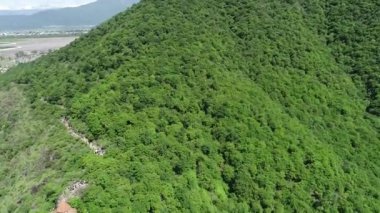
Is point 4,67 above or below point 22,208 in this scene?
below

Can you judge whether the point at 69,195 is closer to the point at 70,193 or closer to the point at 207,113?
the point at 70,193

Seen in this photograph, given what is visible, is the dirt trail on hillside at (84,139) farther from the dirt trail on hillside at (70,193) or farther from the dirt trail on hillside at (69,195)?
the dirt trail on hillside at (69,195)

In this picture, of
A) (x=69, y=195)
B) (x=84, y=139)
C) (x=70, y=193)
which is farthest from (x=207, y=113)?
(x=69, y=195)

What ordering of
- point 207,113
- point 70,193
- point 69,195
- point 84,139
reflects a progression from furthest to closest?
point 207,113 < point 84,139 < point 70,193 < point 69,195

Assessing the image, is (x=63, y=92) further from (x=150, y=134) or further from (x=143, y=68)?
(x=150, y=134)

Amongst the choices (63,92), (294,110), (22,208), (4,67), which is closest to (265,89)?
(294,110)

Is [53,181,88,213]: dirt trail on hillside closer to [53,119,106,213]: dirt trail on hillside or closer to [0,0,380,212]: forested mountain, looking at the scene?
[53,119,106,213]: dirt trail on hillside

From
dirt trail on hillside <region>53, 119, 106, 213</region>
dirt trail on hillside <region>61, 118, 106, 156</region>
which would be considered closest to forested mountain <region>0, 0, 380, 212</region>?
dirt trail on hillside <region>61, 118, 106, 156</region>
